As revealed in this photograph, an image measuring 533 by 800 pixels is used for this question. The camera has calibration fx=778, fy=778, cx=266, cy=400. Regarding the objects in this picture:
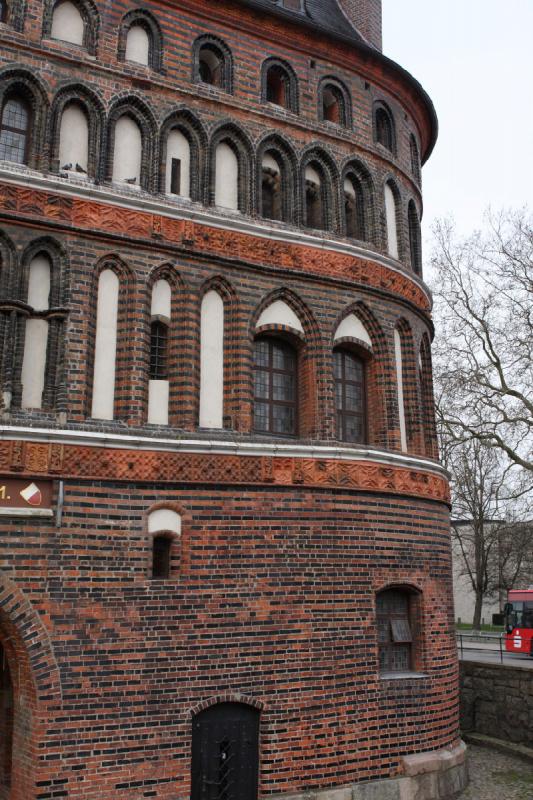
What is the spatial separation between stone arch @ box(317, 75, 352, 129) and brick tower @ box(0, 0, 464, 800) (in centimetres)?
4

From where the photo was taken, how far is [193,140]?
473 inches

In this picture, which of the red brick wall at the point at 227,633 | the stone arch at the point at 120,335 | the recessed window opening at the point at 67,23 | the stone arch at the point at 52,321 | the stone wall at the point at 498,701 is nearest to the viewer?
the red brick wall at the point at 227,633

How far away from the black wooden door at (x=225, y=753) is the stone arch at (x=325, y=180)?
757 centimetres

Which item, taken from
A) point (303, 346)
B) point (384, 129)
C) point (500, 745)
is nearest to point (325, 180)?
point (384, 129)

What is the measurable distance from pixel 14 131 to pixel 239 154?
3469mm

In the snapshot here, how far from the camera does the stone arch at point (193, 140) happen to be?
11789mm

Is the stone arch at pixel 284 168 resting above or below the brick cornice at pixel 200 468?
above

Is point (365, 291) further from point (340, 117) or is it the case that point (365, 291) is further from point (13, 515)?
point (13, 515)

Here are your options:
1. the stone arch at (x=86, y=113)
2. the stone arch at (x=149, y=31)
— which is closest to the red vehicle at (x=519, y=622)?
the stone arch at (x=86, y=113)

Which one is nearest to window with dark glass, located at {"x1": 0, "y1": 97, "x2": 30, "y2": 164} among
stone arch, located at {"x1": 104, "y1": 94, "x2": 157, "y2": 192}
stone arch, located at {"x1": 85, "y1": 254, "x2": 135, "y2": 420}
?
stone arch, located at {"x1": 104, "y1": 94, "x2": 157, "y2": 192}

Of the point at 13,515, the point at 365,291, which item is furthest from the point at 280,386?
the point at 13,515

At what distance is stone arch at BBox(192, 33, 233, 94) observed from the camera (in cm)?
1237

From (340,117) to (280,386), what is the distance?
510 cm

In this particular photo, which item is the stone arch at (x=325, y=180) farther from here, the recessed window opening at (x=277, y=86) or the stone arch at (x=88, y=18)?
the stone arch at (x=88, y=18)
